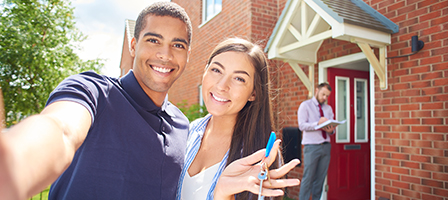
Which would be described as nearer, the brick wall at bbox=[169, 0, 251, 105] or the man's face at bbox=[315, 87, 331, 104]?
the man's face at bbox=[315, 87, 331, 104]

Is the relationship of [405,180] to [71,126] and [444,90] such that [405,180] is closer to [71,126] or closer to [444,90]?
[444,90]

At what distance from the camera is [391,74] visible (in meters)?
3.77

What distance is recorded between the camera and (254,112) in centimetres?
180

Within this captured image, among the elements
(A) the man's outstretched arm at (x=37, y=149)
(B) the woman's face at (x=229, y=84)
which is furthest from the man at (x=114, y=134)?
(B) the woman's face at (x=229, y=84)

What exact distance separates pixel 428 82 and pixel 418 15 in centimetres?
90

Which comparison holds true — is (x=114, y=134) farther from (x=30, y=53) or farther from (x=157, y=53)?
(x=30, y=53)

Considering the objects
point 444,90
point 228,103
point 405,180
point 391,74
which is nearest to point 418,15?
point 391,74

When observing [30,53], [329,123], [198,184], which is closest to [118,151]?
[198,184]

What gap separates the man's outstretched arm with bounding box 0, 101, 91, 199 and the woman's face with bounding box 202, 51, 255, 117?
0.95m

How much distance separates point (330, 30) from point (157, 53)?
2.88 meters

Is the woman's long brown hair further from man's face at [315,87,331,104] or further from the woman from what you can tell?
man's face at [315,87,331,104]

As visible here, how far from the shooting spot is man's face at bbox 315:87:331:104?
15.3 ft

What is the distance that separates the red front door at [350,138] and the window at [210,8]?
4.06 metres

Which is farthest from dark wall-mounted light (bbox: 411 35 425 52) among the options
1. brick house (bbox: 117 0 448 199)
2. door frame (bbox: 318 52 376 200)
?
door frame (bbox: 318 52 376 200)
